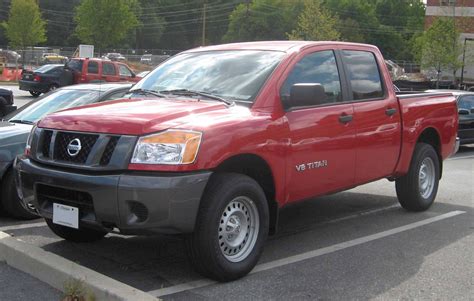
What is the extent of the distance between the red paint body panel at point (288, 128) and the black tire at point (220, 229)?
0.22 metres

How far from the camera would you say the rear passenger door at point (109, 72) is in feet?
75.2

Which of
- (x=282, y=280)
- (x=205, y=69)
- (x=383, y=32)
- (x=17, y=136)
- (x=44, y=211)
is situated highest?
(x=383, y=32)

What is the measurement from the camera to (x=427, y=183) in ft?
24.7

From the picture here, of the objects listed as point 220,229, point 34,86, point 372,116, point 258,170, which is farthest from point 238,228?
point 34,86

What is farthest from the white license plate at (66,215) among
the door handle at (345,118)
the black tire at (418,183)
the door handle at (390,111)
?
the black tire at (418,183)

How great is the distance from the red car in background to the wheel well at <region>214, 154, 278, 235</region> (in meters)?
18.5

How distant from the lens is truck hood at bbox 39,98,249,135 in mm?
4250

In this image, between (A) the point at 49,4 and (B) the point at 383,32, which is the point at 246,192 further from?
(A) the point at 49,4

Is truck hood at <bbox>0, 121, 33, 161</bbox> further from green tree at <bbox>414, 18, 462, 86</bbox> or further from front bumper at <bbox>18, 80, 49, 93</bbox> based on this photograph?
green tree at <bbox>414, 18, 462, 86</bbox>

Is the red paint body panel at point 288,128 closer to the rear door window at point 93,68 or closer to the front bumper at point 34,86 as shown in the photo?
the rear door window at point 93,68

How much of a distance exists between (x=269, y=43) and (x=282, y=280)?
2386 millimetres

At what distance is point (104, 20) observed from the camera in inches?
1860

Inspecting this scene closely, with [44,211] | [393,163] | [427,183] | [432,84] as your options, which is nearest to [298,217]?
[393,163]

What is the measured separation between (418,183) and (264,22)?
99.2 metres
